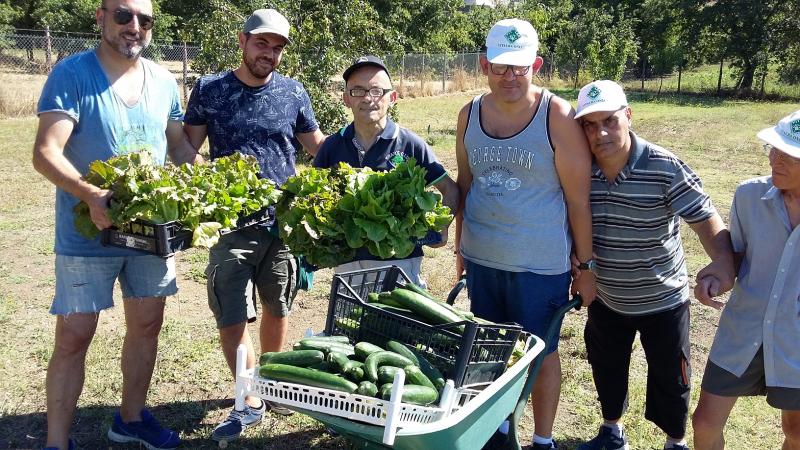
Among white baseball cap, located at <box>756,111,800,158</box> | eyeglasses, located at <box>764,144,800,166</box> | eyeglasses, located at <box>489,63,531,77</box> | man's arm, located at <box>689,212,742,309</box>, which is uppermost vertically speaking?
eyeglasses, located at <box>489,63,531,77</box>

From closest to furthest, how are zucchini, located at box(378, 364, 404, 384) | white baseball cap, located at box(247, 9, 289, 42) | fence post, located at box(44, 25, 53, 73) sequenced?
zucchini, located at box(378, 364, 404, 384), white baseball cap, located at box(247, 9, 289, 42), fence post, located at box(44, 25, 53, 73)

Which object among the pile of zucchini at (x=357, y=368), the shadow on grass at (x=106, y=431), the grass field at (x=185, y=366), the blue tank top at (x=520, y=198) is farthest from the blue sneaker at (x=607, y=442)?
the pile of zucchini at (x=357, y=368)

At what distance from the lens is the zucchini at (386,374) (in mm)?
2645

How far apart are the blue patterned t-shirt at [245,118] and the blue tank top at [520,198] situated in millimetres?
1247

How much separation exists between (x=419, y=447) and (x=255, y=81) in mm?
2617

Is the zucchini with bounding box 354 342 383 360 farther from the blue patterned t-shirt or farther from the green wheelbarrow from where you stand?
the blue patterned t-shirt

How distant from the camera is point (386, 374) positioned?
2650 millimetres

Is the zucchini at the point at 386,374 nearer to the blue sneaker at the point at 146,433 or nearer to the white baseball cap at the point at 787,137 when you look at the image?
the white baseball cap at the point at 787,137

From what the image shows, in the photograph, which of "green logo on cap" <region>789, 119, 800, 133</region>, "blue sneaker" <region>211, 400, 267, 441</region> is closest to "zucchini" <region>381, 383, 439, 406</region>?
"green logo on cap" <region>789, 119, 800, 133</region>

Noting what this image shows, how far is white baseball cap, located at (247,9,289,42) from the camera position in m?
4.18

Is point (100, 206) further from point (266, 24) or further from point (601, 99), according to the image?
point (601, 99)

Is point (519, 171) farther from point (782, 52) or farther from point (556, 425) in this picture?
point (782, 52)

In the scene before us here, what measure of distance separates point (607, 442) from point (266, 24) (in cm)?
330

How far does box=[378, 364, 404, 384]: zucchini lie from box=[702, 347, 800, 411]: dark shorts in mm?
1773
